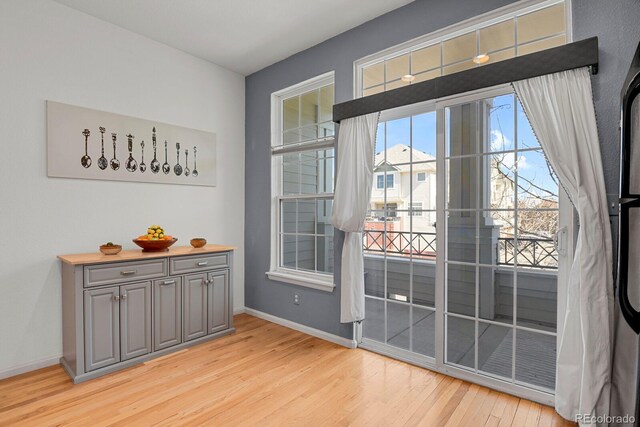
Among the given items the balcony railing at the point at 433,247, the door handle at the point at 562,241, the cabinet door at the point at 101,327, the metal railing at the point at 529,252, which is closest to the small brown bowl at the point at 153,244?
the cabinet door at the point at 101,327

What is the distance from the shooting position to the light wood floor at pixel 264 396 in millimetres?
2162

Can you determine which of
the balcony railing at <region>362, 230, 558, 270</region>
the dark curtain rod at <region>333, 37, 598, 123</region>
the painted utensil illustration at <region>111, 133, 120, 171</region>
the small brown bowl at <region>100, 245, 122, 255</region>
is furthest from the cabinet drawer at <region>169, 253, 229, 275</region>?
the dark curtain rod at <region>333, 37, 598, 123</region>

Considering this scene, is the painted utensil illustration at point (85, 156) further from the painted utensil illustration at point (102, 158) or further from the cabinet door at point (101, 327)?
the cabinet door at point (101, 327)

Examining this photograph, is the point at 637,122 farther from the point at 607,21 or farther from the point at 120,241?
the point at 120,241

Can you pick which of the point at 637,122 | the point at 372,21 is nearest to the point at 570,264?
the point at 637,122

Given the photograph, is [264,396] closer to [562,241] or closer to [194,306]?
[194,306]

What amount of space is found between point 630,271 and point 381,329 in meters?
1.99

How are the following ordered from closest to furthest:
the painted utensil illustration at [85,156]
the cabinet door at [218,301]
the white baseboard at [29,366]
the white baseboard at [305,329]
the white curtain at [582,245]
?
the white curtain at [582,245] < the white baseboard at [29,366] < the painted utensil illustration at [85,156] < the white baseboard at [305,329] < the cabinet door at [218,301]

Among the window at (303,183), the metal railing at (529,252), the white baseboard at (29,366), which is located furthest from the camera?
the window at (303,183)

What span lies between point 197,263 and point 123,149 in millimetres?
1363

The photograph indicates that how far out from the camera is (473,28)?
264 centimetres

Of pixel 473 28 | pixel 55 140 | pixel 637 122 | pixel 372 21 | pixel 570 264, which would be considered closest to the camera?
pixel 637 122

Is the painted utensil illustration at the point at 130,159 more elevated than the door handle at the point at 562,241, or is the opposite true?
the painted utensil illustration at the point at 130,159

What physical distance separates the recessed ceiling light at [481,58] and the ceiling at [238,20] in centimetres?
83
